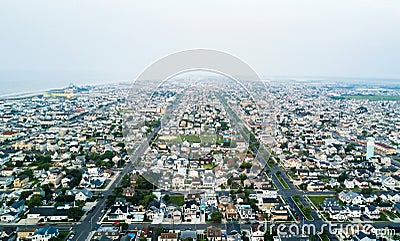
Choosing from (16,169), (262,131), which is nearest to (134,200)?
(16,169)

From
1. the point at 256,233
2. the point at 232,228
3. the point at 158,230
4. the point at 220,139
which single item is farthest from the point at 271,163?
the point at 158,230

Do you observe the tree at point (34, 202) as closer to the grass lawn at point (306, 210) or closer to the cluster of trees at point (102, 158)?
the cluster of trees at point (102, 158)

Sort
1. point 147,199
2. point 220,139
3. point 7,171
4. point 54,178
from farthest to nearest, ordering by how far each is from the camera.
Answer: point 220,139 < point 7,171 < point 54,178 < point 147,199

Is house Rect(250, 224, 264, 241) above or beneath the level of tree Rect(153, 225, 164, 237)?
beneath

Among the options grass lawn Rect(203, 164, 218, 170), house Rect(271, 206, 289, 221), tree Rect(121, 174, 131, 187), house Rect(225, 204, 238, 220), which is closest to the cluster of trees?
tree Rect(121, 174, 131, 187)

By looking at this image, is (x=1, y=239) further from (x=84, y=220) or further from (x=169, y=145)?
(x=169, y=145)

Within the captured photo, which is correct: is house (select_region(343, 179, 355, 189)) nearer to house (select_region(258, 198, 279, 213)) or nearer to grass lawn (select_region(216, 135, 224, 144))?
house (select_region(258, 198, 279, 213))

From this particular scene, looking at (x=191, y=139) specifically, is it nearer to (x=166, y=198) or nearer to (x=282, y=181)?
(x=282, y=181)
